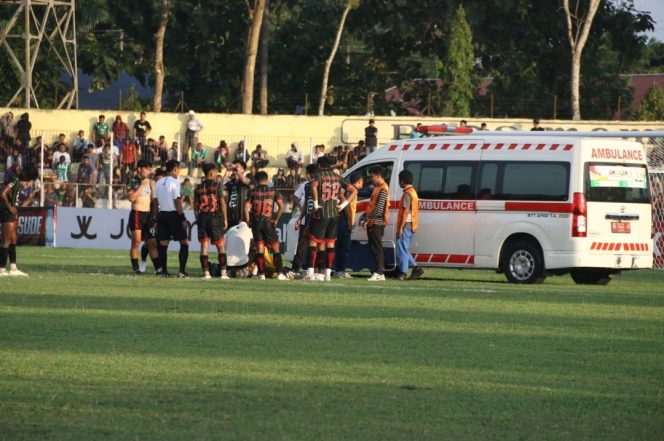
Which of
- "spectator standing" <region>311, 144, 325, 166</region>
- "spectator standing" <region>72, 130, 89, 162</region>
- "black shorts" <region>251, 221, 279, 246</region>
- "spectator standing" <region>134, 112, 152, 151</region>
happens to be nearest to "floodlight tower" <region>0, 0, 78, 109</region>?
"spectator standing" <region>72, 130, 89, 162</region>

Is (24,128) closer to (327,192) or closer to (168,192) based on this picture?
(168,192)

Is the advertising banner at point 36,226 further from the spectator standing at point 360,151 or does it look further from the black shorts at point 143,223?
the black shorts at point 143,223

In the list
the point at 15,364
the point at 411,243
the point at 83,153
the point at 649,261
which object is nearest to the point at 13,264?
the point at 411,243

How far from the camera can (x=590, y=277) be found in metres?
27.2

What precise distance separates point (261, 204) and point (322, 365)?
12.2m

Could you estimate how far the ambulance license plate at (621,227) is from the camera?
25.3 meters

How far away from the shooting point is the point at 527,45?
184 feet

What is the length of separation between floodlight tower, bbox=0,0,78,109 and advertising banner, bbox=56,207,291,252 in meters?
9.72

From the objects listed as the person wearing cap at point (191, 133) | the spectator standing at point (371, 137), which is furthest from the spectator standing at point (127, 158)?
the spectator standing at point (371, 137)

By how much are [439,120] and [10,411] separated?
121 feet

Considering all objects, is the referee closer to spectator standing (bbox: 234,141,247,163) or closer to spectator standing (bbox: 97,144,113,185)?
spectator standing (bbox: 97,144,113,185)

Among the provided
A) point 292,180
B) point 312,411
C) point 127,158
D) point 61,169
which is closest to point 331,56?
point 127,158

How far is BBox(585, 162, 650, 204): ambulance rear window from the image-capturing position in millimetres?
25203

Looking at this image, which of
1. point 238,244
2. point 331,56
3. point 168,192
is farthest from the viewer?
point 331,56
